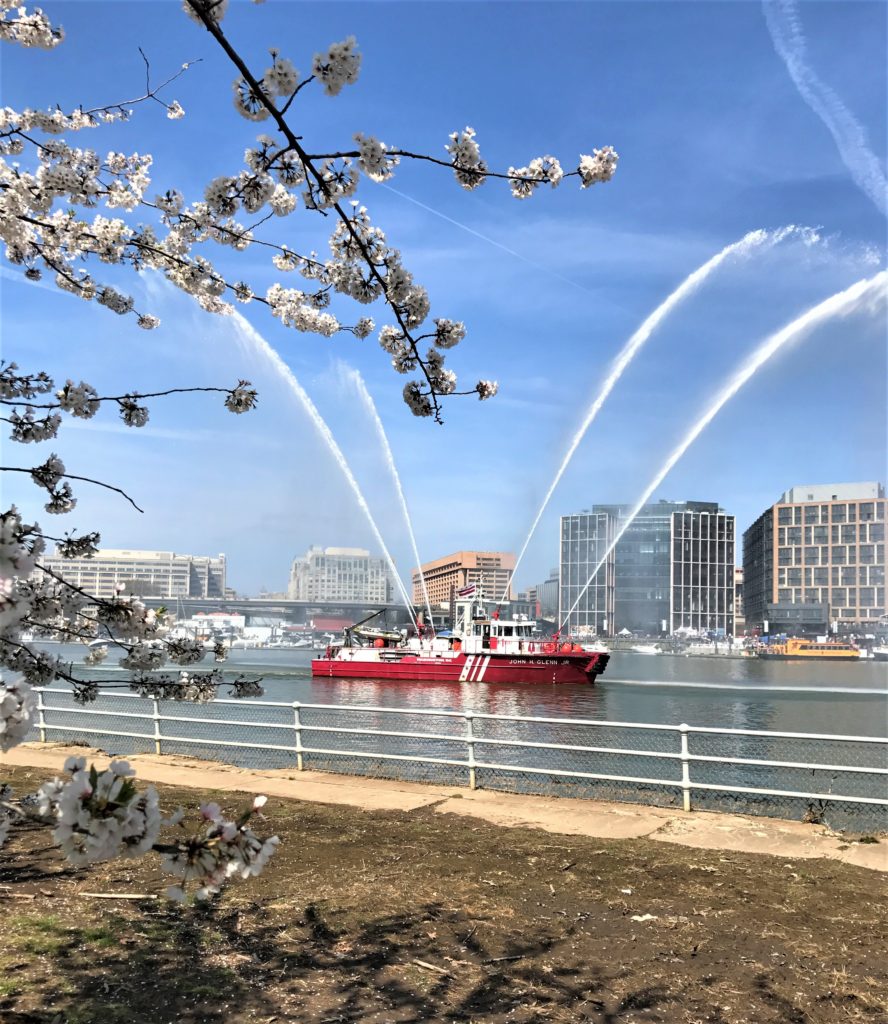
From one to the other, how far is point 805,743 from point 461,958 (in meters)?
19.7

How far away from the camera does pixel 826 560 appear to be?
5827 inches

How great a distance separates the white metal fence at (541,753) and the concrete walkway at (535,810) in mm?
355

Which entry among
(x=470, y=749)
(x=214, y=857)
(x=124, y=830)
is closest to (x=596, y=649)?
(x=470, y=749)

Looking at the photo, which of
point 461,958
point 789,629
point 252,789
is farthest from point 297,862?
point 789,629

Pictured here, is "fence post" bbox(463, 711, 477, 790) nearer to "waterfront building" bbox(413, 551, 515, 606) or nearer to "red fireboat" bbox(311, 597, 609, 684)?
"red fireboat" bbox(311, 597, 609, 684)

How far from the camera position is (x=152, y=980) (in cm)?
432

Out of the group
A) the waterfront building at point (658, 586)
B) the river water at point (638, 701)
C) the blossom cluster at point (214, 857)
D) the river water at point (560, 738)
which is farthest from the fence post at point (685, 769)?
the waterfront building at point (658, 586)

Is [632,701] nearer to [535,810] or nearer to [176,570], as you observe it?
[535,810]

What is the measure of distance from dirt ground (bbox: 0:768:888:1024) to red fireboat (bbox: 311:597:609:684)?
37.8m

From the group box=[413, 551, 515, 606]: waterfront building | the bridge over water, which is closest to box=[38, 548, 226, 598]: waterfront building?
the bridge over water

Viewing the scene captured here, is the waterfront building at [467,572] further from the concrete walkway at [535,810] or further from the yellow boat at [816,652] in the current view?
the concrete walkway at [535,810]

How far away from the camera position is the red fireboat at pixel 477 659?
147 feet

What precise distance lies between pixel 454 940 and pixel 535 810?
4.26 metres

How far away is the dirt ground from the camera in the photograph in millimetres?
4125
